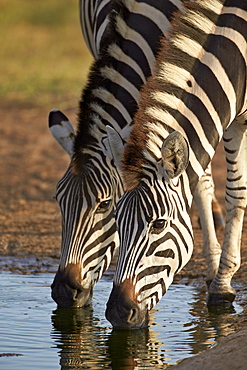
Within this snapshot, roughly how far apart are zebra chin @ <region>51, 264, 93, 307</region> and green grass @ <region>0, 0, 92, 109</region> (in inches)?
436

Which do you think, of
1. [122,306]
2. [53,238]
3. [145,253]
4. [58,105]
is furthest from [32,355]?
[58,105]

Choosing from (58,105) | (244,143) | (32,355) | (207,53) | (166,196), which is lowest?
(32,355)

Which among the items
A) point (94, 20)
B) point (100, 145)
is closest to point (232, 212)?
point (100, 145)

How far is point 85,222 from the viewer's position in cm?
587

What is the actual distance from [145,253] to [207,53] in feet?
5.49

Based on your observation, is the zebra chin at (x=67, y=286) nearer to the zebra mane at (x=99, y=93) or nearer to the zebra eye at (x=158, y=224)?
the zebra mane at (x=99, y=93)

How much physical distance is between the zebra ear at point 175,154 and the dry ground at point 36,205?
4.01 feet

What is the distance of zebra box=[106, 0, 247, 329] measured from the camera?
5.08 metres

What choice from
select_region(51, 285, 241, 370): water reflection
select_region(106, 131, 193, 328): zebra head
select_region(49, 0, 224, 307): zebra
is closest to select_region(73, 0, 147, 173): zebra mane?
select_region(49, 0, 224, 307): zebra

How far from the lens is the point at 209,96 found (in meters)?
5.61

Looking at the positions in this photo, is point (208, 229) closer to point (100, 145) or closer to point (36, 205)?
Result: point (100, 145)

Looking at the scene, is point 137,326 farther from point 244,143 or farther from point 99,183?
point 244,143

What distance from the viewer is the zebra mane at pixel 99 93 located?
6008mm

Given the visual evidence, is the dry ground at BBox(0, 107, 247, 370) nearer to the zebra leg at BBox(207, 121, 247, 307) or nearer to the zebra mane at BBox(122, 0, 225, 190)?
the zebra leg at BBox(207, 121, 247, 307)
